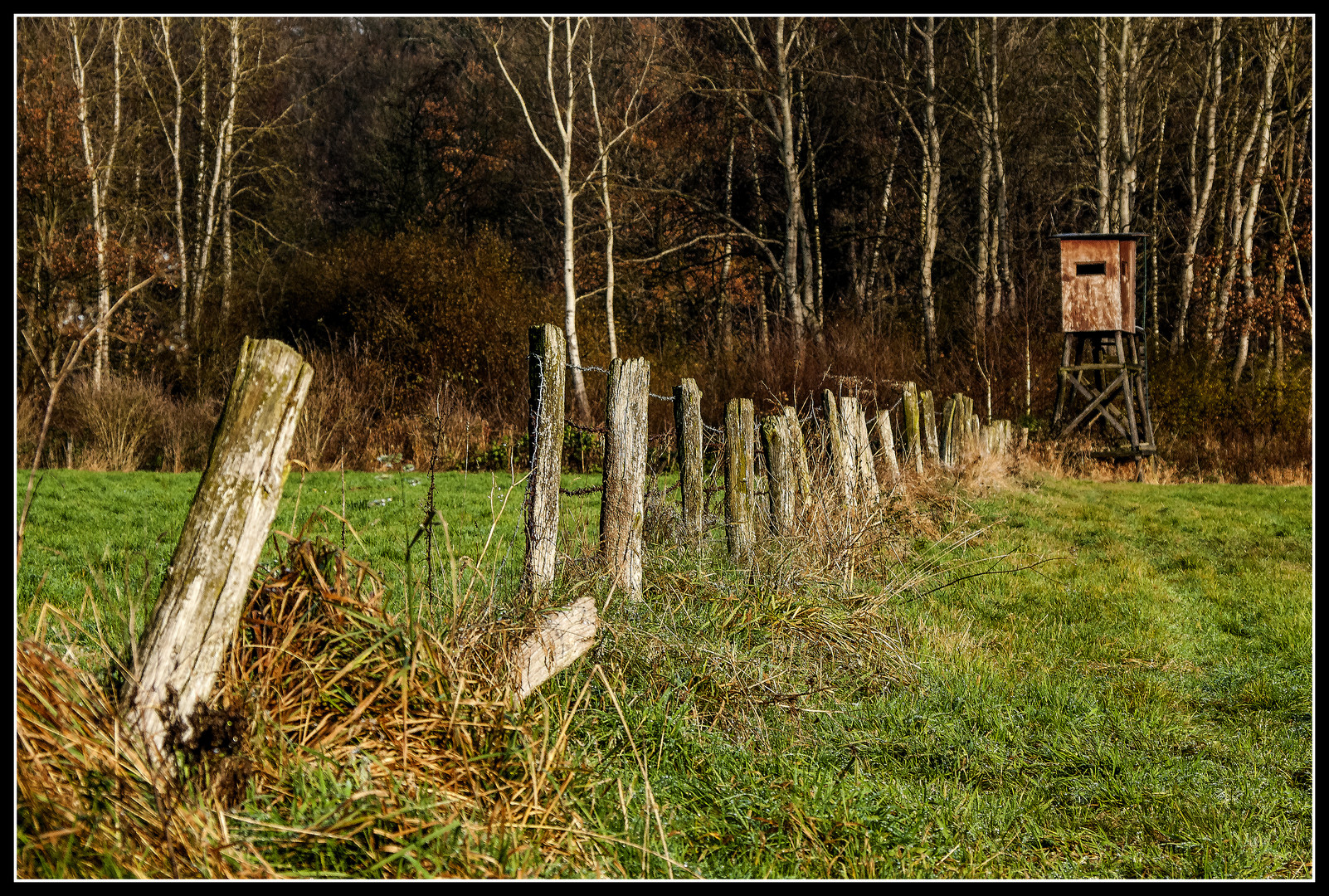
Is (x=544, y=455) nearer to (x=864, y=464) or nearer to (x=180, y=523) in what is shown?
(x=864, y=464)

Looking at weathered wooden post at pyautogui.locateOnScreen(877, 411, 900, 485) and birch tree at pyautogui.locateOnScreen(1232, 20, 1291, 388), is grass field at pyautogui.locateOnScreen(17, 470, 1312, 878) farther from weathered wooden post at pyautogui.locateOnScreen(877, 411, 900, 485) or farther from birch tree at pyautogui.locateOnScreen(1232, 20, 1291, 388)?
birch tree at pyautogui.locateOnScreen(1232, 20, 1291, 388)

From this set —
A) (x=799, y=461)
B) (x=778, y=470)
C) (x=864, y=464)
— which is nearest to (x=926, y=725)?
(x=778, y=470)

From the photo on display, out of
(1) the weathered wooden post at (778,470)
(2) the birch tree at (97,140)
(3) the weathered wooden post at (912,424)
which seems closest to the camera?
(1) the weathered wooden post at (778,470)

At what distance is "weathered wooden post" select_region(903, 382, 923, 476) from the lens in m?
9.59

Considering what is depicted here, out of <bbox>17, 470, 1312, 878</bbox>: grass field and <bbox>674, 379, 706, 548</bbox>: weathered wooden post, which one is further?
<bbox>674, 379, 706, 548</bbox>: weathered wooden post

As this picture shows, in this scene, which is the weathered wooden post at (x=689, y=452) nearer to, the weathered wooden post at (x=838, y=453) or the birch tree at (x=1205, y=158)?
the weathered wooden post at (x=838, y=453)

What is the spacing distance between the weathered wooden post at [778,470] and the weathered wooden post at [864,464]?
1.03 metres

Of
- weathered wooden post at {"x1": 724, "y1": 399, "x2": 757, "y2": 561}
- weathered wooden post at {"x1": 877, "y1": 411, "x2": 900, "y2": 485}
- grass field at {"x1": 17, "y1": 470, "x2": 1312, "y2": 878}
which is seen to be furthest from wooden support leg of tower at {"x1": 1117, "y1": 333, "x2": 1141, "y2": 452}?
weathered wooden post at {"x1": 724, "y1": 399, "x2": 757, "y2": 561}

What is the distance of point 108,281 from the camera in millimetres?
17422

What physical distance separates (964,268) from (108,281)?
21005mm

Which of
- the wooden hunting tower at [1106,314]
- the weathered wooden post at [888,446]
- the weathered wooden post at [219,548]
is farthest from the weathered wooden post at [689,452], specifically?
the wooden hunting tower at [1106,314]

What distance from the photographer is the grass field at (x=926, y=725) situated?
262 cm

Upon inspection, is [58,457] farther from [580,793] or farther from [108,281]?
[580,793]

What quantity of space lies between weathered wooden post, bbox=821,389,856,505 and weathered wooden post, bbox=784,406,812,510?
0.99 feet
